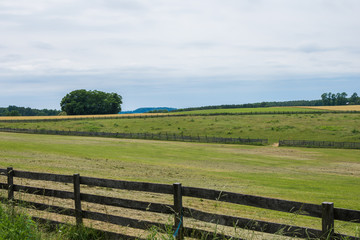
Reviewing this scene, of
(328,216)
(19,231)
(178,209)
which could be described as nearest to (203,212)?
(178,209)

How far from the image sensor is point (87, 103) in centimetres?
17125

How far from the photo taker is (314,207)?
6.44 metres

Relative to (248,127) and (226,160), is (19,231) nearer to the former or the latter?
(226,160)

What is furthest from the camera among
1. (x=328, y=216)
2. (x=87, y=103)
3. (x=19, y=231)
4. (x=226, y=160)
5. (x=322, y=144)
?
(x=87, y=103)

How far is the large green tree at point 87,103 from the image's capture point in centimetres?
16938

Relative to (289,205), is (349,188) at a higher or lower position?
lower

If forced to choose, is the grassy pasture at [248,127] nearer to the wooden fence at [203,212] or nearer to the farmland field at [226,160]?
the farmland field at [226,160]

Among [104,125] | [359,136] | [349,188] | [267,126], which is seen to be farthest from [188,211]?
[104,125]

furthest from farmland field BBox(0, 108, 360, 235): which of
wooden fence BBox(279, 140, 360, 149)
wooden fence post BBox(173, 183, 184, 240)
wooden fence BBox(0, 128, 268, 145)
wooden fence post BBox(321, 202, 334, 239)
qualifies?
wooden fence BBox(0, 128, 268, 145)

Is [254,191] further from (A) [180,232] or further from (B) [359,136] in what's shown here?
(B) [359,136]

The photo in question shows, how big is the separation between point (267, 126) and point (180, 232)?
9052cm

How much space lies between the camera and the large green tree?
556 ft

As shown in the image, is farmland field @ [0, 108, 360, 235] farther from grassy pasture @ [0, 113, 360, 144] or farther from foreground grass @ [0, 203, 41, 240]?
foreground grass @ [0, 203, 41, 240]

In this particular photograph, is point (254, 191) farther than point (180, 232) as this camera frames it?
Yes
